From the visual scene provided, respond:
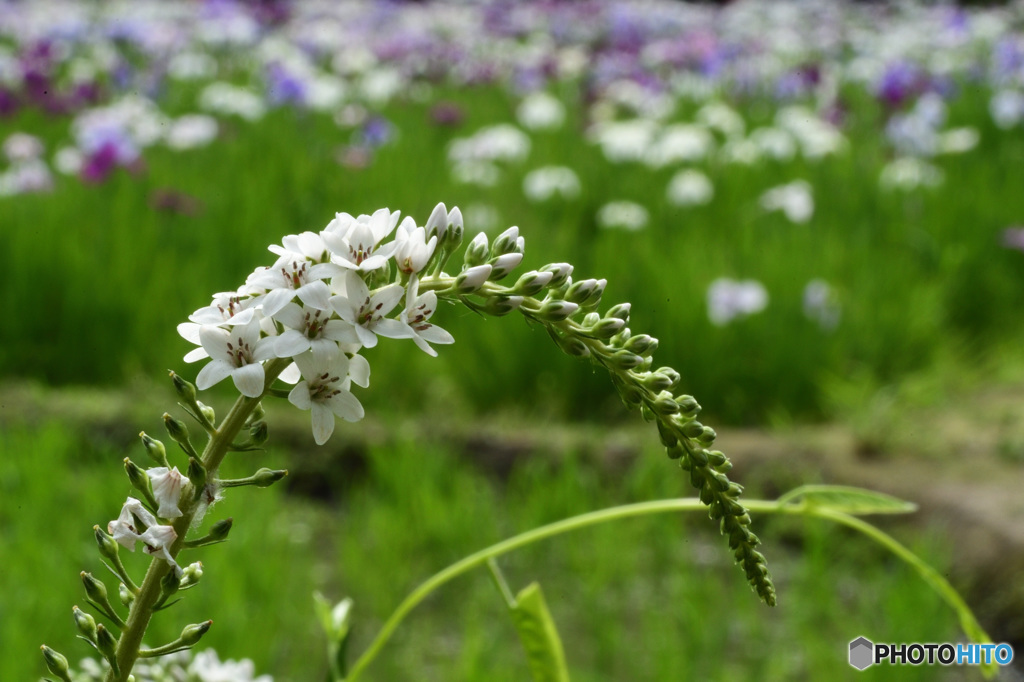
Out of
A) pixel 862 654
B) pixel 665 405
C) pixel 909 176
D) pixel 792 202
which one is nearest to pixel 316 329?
pixel 665 405

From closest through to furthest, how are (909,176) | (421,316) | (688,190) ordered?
1. (421,316)
2. (688,190)
3. (909,176)

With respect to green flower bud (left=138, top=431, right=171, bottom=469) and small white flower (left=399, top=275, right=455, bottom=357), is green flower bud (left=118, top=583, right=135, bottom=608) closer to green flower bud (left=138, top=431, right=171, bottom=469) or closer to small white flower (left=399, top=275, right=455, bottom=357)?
green flower bud (left=138, top=431, right=171, bottom=469)

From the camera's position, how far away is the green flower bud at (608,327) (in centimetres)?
64

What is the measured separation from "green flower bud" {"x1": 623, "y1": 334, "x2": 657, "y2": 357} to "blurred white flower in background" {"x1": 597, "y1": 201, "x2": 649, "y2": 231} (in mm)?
3452

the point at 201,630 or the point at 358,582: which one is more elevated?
the point at 201,630

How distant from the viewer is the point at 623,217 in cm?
409

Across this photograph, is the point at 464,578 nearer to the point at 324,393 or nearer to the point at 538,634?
the point at 538,634

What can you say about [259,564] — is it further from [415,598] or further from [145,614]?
[145,614]

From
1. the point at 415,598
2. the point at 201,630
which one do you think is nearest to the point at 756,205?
the point at 415,598

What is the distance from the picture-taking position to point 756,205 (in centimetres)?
448

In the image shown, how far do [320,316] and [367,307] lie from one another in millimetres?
34

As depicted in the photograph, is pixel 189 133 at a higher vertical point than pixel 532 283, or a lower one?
lower

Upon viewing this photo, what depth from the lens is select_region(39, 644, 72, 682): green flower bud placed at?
0.53 metres

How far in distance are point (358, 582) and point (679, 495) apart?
975 mm
